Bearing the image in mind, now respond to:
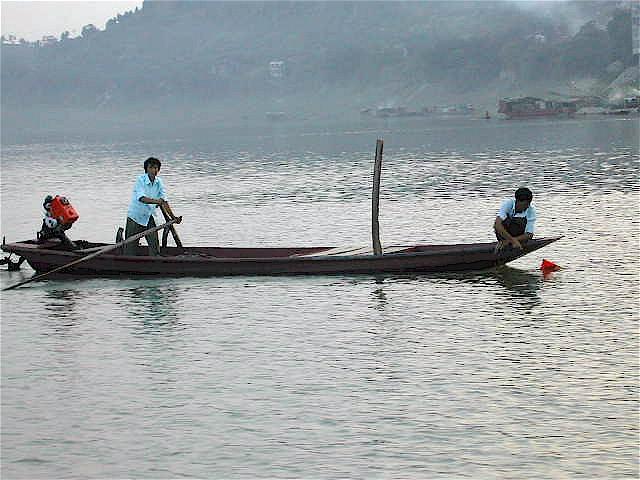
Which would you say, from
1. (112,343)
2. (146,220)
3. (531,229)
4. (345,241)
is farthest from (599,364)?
(345,241)

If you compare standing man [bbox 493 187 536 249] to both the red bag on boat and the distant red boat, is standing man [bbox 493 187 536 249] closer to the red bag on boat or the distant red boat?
the red bag on boat

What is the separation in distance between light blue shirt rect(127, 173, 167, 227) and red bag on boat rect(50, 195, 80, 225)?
57.8 inches

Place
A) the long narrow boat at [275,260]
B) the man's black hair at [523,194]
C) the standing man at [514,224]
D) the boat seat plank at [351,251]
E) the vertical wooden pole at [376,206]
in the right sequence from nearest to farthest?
1. the man's black hair at [523,194]
2. the standing man at [514,224]
3. the long narrow boat at [275,260]
4. the vertical wooden pole at [376,206]
5. the boat seat plank at [351,251]

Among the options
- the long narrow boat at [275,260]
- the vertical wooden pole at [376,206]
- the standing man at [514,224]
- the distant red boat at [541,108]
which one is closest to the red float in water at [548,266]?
the long narrow boat at [275,260]

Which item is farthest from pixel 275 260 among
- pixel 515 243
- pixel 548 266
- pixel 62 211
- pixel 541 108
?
pixel 541 108

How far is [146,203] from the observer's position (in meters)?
22.8

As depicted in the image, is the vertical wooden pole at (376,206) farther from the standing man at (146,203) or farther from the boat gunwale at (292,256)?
the standing man at (146,203)

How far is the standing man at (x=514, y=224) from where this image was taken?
22047mm

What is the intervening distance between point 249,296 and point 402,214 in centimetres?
1794

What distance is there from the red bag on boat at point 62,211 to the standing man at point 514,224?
9.23m

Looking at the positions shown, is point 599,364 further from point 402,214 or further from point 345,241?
point 402,214

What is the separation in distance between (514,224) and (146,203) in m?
7.61

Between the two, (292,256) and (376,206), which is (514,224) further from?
(292,256)

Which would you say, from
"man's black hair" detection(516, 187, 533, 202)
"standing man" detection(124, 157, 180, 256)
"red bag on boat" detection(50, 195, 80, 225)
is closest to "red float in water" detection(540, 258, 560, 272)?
"man's black hair" detection(516, 187, 533, 202)
